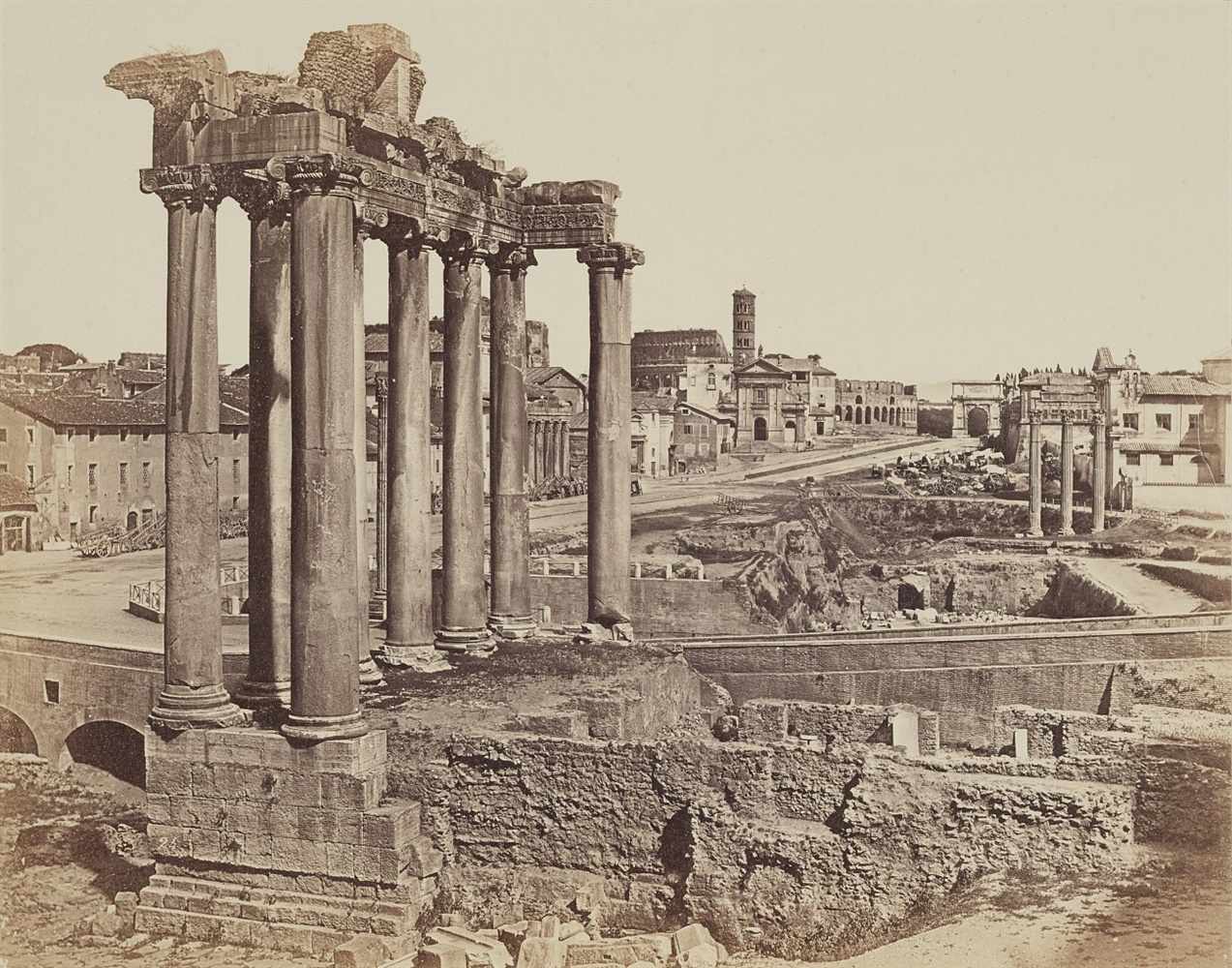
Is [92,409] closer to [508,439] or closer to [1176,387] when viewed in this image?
[508,439]

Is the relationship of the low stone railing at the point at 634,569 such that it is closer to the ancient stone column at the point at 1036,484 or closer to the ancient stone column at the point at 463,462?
the ancient stone column at the point at 463,462

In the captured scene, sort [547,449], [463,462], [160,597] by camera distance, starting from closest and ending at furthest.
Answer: [463,462]
[160,597]
[547,449]

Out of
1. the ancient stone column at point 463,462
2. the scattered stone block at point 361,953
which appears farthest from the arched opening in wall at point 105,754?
the scattered stone block at point 361,953

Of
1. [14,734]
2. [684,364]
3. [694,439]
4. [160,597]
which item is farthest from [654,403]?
[14,734]

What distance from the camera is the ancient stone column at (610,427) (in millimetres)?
21188

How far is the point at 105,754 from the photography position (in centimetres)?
2902

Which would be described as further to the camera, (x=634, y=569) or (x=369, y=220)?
(x=634, y=569)

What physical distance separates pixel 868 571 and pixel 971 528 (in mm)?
10472

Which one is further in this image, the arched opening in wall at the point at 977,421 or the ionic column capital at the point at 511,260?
the arched opening in wall at the point at 977,421

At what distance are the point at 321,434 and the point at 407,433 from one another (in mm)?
4225

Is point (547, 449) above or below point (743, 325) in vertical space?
below

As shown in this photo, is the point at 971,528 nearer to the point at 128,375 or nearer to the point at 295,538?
the point at 128,375

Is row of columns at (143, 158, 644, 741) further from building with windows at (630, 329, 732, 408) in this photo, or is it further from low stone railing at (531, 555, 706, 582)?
building with windows at (630, 329, 732, 408)

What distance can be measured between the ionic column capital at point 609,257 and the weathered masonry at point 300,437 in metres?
2.24
